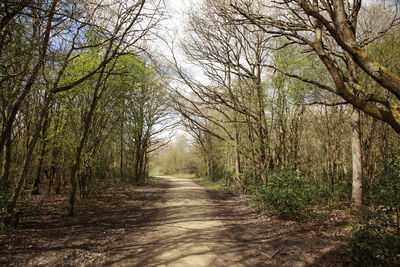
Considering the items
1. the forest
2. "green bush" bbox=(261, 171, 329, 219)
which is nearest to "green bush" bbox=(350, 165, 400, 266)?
the forest

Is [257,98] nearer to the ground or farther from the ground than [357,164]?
farther from the ground

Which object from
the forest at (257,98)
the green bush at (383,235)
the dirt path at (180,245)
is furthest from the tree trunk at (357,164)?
the dirt path at (180,245)

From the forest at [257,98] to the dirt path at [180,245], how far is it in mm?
2331

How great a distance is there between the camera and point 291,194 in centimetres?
731

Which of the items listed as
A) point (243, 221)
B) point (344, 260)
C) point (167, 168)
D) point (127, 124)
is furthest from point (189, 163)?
point (344, 260)

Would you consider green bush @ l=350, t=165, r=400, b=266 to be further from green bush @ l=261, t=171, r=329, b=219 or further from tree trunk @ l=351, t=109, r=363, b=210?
tree trunk @ l=351, t=109, r=363, b=210

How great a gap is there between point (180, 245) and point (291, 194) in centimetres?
392

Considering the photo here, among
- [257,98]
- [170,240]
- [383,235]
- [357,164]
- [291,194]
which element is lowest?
[170,240]

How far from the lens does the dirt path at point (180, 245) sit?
4.54m

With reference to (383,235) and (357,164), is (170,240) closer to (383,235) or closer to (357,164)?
(383,235)

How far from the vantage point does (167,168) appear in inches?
1697

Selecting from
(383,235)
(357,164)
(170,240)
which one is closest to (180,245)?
(170,240)

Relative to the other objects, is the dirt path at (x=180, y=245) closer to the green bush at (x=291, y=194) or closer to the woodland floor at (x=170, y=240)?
the woodland floor at (x=170, y=240)

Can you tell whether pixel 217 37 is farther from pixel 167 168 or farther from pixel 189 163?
pixel 167 168
